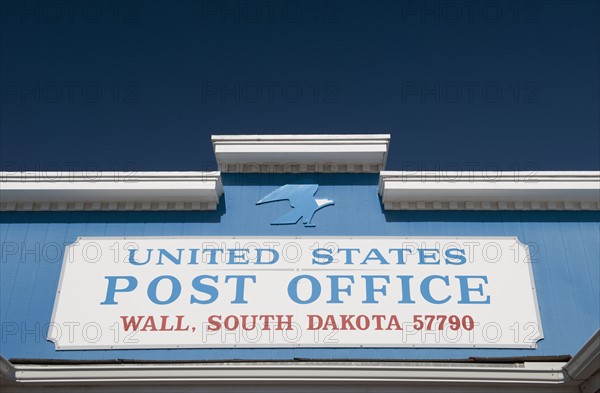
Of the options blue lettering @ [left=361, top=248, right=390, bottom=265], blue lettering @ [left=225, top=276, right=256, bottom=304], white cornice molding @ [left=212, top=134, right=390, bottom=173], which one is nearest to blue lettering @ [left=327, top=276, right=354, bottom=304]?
blue lettering @ [left=361, top=248, right=390, bottom=265]

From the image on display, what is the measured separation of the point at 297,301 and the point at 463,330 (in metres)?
2.56

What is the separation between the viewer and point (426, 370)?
9.25 meters

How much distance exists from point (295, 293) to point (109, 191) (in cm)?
364

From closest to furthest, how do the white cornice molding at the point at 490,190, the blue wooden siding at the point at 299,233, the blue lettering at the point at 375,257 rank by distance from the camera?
the blue wooden siding at the point at 299,233
the blue lettering at the point at 375,257
the white cornice molding at the point at 490,190

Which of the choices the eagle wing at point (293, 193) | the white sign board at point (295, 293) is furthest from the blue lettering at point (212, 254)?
the eagle wing at point (293, 193)

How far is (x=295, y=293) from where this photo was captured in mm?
11266

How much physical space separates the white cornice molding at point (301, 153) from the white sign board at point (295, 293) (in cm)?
153

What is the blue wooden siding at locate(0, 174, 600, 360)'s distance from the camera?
1081cm

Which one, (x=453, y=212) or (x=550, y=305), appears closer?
(x=550, y=305)

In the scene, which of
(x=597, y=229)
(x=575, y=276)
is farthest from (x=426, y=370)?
(x=597, y=229)

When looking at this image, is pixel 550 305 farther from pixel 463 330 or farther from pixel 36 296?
pixel 36 296

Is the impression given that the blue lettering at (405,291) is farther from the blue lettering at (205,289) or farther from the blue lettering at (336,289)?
the blue lettering at (205,289)

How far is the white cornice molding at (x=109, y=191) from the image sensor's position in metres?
12.2

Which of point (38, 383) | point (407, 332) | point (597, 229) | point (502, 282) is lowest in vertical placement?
point (38, 383)
